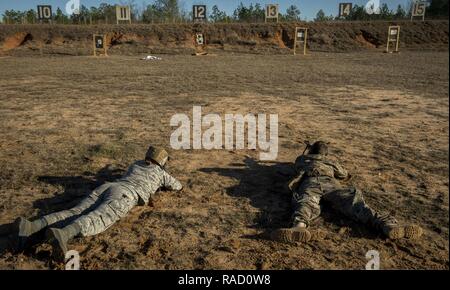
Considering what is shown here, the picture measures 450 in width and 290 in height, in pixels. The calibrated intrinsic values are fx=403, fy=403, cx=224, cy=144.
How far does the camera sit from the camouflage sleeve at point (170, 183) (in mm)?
4348

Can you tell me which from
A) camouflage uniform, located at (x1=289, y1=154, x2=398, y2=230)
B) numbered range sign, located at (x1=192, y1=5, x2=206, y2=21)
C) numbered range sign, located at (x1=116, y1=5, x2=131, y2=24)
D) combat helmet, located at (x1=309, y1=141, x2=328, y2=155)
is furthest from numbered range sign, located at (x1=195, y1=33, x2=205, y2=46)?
camouflage uniform, located at (x1=289, y1=154, x2=398, y2=230)

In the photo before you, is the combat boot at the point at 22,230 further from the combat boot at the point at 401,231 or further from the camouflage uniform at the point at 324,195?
the combat boot at the point at 401,231

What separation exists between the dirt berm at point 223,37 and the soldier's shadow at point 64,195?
24.5m

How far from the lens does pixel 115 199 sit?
12.2 ft

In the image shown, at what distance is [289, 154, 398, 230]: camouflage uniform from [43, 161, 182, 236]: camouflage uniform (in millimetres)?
1361

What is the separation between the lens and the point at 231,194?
14.8ft

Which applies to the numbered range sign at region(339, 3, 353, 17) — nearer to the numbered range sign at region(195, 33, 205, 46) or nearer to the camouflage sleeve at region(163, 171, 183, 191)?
the numbered range sign at region(195, 33, 205, 46)

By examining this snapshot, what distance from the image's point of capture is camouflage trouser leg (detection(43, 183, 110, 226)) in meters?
3.39

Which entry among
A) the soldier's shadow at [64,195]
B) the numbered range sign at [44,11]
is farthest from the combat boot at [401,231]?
the numbered range sign at [44,11]

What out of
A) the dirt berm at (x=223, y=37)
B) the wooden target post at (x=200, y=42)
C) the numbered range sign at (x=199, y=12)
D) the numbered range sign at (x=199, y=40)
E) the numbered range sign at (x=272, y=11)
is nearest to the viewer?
the dirt berm at (x=223, y=37)

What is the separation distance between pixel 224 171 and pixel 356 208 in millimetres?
Result: 1928

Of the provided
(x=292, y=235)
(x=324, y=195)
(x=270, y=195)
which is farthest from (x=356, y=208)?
(x=270, y=195)
